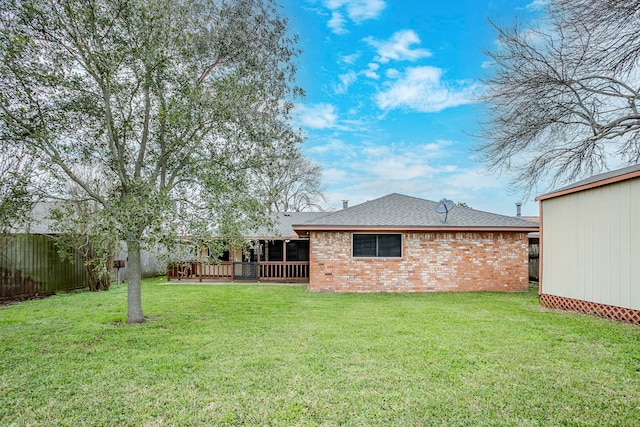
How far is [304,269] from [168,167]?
9.13 m

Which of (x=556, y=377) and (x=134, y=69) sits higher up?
Result: (x=134, y=69)

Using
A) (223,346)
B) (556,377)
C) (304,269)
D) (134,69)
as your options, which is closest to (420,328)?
(556,377)

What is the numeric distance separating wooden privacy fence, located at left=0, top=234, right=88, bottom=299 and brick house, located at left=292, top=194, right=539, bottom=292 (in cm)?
748

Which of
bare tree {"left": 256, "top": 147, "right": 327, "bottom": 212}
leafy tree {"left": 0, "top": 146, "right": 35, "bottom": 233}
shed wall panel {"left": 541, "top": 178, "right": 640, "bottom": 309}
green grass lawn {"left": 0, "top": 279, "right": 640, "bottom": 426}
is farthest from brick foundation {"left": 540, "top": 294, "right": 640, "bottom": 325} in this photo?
bare tree {"left": 256, "top": 147, "right": 327, "bottom": 212}

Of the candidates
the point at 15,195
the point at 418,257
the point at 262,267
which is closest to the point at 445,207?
the point at 418,257

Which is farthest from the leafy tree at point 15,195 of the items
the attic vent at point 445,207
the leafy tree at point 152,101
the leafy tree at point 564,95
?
the attic vent at point 445,207

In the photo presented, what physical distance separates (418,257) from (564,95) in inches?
242

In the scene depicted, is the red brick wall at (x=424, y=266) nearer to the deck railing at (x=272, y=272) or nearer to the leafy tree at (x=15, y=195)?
the deck railing at (x=272, y=272)

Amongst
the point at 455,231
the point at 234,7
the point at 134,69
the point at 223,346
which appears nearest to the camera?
the point at 223,346

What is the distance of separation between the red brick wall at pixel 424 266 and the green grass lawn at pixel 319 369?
3.80 metres

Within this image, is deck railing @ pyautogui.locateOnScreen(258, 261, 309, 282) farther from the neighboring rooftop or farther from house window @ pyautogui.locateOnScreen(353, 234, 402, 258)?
the neighboring rooftop

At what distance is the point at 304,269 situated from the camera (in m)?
15.7

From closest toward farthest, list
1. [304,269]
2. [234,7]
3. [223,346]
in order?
[223,346] < [234,7] < [304,269]

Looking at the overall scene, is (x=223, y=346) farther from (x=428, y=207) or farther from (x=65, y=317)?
(x=428, y=207)
